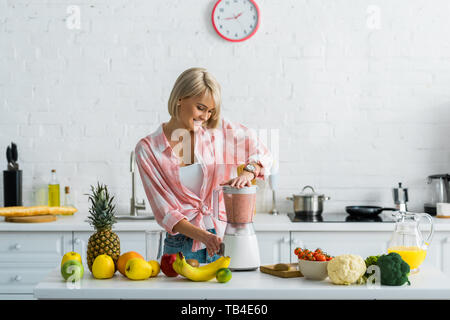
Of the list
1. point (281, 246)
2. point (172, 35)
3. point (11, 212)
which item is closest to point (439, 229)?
point (281, 246)

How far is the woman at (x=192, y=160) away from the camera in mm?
2209

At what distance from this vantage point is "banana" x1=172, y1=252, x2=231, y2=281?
183 cm

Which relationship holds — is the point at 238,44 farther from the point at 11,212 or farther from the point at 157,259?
the point at 157,259

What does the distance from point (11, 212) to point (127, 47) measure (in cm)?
138

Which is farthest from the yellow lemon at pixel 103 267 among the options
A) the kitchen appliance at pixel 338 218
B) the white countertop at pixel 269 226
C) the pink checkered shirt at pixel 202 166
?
Answer: the kitchen appliance at pixel 338 218

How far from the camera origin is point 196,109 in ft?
7.35

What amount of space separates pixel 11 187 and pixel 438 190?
291 cm

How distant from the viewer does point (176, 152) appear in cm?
238

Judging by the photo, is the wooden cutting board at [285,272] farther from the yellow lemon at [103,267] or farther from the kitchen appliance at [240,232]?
the yellow lemon at [103,267]

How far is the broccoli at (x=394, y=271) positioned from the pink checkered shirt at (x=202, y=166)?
0.70 metres

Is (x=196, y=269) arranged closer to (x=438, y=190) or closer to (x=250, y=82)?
(x=250, y=82)

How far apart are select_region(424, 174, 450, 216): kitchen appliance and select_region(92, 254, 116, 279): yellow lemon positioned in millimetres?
2520

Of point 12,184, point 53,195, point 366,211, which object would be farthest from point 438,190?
point 12,184

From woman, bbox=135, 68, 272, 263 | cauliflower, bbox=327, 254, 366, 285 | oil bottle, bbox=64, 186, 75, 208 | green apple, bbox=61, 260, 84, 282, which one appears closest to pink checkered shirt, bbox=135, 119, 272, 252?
woman, bbox=135, 68, 272, 263
